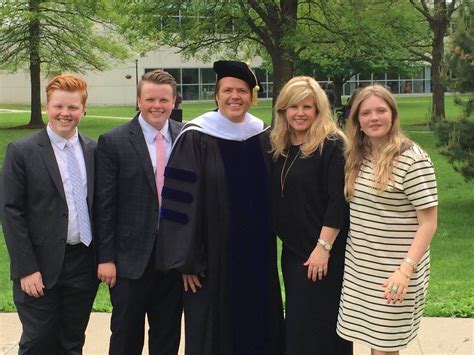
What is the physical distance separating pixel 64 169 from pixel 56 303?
2.48ft

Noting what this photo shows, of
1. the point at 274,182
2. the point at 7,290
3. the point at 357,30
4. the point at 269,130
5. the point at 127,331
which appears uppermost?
the point at 357,30

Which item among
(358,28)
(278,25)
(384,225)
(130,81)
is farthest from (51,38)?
(130,81)

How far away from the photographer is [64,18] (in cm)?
2770

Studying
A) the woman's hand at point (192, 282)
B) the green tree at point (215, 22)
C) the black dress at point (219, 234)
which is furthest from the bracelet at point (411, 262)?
the green tree at point (215, 22)

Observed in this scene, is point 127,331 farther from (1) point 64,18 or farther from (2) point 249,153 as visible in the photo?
(1) point 64,18

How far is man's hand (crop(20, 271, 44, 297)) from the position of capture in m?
3.78

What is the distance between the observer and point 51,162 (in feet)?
12.6

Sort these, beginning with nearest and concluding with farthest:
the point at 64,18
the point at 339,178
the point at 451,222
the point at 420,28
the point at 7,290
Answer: the point at 339,178, the point at 7,290, the point at 451,222, the point at 420,28, the point at 64,18

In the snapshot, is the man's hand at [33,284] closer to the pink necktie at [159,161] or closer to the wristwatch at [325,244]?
the pink necktie at [159,161]

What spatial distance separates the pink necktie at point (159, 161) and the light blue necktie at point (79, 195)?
0.43 meters

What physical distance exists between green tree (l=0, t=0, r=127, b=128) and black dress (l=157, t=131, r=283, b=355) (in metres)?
23.7

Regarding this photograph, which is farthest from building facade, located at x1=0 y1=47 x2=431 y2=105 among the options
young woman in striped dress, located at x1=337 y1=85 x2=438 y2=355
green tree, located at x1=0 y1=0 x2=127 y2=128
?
young woman in striped dress, located at x1=337 y1=85 x2=438 y2=355

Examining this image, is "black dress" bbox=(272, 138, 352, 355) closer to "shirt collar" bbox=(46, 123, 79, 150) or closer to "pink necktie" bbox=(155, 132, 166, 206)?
"pink necktie" bbox=(155, 132, 166, 206)

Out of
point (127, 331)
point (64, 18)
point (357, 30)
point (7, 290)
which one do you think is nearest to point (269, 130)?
point (127, 331)
